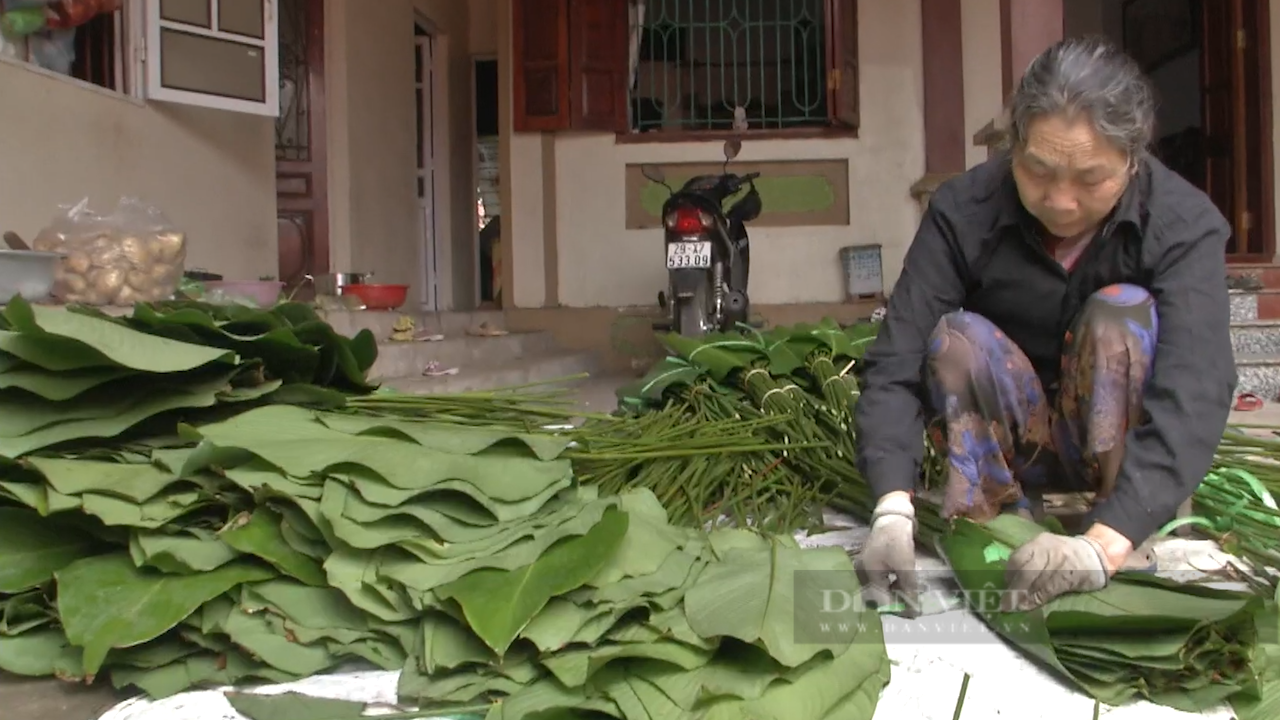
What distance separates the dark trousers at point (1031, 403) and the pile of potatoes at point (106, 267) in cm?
246

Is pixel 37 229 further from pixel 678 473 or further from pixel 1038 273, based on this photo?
pixel 1038 273

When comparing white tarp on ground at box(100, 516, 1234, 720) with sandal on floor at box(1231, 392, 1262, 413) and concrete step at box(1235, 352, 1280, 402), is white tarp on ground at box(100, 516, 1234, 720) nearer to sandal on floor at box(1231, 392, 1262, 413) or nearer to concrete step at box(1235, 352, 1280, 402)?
sandal on floor at box(1231, 392, 1262, 413)

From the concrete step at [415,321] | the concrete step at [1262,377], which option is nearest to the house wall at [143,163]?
the concrete step at [415,321]

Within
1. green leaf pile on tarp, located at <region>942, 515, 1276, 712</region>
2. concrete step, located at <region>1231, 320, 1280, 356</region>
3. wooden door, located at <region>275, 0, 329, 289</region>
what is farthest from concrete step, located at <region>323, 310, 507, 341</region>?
concrete step, located at <region>1231, 320, 1280, 356</region>

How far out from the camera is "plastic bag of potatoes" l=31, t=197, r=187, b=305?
109 inches

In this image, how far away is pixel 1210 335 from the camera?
3.98ft

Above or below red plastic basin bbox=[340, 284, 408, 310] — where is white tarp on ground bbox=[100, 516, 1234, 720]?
below

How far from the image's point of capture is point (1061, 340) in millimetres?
1470

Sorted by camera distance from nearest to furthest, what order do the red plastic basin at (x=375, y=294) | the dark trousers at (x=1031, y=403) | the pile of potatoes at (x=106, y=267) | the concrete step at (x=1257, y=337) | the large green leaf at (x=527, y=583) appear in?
the large green leaf at (x=527, y=583), the dark trousers at (x=1031, y=403), the pile of potatoes at (x=106, y=267), the concrete step at (x=1257, y=337), the red plastic basin at (x=375, y=294)

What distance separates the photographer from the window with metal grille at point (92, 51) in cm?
324

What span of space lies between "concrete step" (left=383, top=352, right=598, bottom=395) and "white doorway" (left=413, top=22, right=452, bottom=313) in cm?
222

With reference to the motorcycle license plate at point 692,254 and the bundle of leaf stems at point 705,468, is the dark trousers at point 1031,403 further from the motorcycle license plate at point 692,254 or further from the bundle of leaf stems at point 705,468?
the motorcycle license plate at point 692,254

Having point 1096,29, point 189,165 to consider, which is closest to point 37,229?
point 189,165

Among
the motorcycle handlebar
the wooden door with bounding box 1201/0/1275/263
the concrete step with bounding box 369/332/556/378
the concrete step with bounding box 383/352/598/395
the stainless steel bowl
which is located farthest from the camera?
the wooden door with bounding box 1201/0/1275/263
